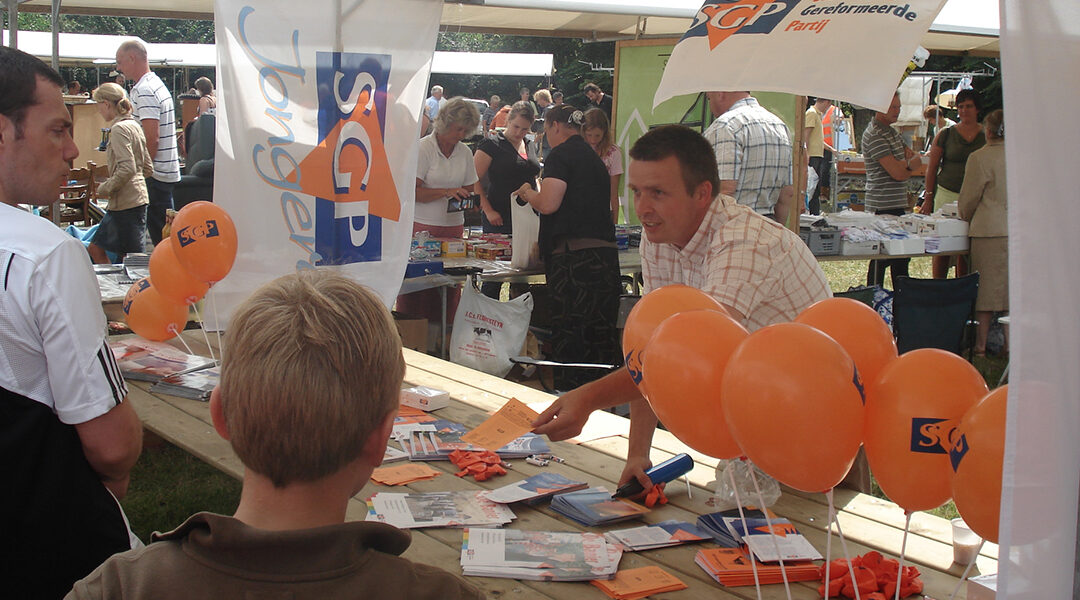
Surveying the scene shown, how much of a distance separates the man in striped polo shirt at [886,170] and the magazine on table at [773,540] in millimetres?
5715

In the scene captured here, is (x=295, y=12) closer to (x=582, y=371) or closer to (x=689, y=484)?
(x=582, y=371)

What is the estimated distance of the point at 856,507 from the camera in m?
2.55

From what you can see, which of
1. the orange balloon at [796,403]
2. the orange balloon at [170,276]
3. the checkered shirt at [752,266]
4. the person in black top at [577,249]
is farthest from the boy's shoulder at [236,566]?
the person in black top at [577,249]

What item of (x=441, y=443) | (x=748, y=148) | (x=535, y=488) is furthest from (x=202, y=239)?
(x=748, y=148)

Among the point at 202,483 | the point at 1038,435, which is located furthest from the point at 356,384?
the point at 202,483

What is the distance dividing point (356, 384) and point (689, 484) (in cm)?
180

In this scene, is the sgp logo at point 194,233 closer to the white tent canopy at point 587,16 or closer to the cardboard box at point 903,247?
the white tent canopy at point 587,16

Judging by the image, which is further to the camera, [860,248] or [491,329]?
[860,248]

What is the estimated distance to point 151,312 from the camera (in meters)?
3.94

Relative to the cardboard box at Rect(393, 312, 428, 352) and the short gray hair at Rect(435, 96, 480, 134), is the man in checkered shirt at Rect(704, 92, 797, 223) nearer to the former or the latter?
the short gray hair at Rect(435, 96, 480, 134)

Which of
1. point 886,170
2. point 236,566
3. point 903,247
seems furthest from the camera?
point 886,170

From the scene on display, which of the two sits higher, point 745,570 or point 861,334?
point 861,334

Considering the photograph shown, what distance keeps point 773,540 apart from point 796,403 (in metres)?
0.63

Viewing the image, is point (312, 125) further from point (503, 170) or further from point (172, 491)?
point (503, 170)
